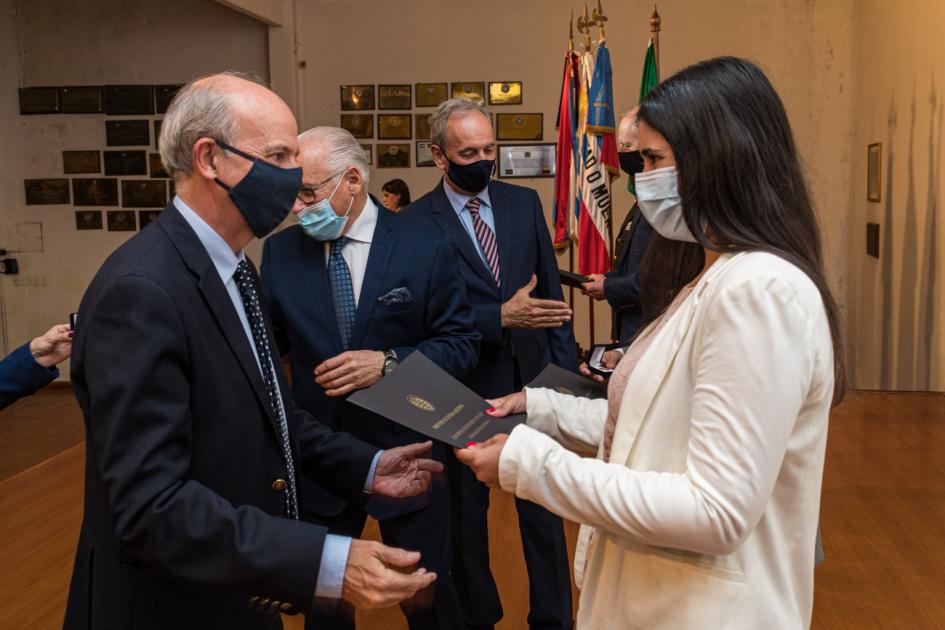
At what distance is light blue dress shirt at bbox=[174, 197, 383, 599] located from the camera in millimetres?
1660

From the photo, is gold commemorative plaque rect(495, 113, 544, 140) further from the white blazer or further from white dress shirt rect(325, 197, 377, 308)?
the white blazer

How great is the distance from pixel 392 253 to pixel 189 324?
54.8 inches

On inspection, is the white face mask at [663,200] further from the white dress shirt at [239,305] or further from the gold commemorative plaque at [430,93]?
→ the gold commemorative plaque at [430,93]

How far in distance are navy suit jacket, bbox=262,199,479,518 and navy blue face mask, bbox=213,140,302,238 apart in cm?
99

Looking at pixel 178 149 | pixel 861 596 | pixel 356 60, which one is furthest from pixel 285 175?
pixel 356 60

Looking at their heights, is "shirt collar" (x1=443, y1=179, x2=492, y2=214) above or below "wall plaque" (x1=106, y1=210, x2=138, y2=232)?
above

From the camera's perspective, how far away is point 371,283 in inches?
116

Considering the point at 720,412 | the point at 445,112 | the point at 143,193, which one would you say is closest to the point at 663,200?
the point at 720,412

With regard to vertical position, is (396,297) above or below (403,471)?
above

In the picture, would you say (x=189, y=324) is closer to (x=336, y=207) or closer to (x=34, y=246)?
(x=336, y=207)

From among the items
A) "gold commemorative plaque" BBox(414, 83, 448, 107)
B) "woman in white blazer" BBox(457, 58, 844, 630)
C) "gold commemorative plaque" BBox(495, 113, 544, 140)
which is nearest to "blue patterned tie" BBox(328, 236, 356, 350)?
"woman in white blazer" BBox(457, 58, 844, 630)

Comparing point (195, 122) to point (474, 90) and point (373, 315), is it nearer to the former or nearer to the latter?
point (373, 315)

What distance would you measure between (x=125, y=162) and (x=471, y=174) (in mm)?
6499

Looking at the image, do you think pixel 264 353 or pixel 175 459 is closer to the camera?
pixel 175 459
